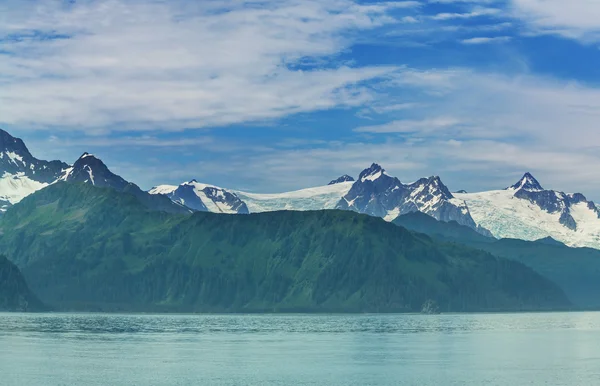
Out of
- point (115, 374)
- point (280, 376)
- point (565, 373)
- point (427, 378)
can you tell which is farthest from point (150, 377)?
point (565, 373)

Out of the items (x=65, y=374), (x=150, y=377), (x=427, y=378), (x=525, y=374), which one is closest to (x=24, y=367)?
(x=65, y=374)

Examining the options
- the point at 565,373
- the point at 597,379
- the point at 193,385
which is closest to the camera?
the point at 193,385

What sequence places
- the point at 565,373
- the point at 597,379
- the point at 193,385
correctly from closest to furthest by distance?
the point at 193,385
the point at 597,379
the point at 565,373

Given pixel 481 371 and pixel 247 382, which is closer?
pixel 247 382

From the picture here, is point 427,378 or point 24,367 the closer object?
point 427,378

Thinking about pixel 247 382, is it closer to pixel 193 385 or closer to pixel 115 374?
pixel 193 385

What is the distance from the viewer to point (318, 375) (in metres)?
188

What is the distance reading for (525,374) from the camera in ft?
620

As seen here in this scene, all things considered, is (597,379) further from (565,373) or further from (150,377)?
(150,377)

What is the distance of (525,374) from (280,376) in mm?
47023

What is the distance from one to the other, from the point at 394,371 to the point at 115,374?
180ft

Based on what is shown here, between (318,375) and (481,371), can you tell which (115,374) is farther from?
(481,371)

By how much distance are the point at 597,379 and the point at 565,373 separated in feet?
41.6

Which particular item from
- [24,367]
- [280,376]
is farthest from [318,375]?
[24,367]
